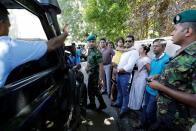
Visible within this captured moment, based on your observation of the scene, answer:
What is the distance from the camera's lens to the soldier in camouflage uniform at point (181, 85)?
7.09 feet

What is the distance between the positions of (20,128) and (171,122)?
1.28m

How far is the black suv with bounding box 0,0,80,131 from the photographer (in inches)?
58.0

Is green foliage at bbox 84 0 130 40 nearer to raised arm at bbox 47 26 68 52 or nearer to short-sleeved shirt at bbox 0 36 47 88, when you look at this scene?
raised arm at bbox 47 26 68 52

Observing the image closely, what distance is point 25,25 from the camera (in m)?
2.67

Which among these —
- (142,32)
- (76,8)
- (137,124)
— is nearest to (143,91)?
(137,124)

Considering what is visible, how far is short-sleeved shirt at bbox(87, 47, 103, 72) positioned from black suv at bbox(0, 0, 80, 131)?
11.8 feet

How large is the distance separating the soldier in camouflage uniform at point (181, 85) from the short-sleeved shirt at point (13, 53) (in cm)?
98

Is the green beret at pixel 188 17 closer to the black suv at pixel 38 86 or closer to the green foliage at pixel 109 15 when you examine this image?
the black suv at pixel 38 86

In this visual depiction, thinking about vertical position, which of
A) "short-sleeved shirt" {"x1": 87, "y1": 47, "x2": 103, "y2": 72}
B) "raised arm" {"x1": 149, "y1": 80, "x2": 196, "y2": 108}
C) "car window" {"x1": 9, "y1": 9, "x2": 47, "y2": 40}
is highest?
"car window" {"x1": 9, "y1": 9, "x2": 47, "y2": 40}

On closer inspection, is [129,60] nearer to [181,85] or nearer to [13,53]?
[181,85]

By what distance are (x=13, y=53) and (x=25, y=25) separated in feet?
3.32

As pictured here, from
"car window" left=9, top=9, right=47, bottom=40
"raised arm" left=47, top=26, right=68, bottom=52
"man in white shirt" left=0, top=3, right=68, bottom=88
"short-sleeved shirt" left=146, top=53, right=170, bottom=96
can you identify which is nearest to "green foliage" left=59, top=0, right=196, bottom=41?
"short-sleeved shirt" left=146, top=53, right=170, bottom=96

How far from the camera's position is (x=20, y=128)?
1406 mm

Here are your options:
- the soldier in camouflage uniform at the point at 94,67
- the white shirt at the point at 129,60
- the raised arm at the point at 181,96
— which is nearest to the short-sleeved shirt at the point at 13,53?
the raised arm at the point at 181,96
